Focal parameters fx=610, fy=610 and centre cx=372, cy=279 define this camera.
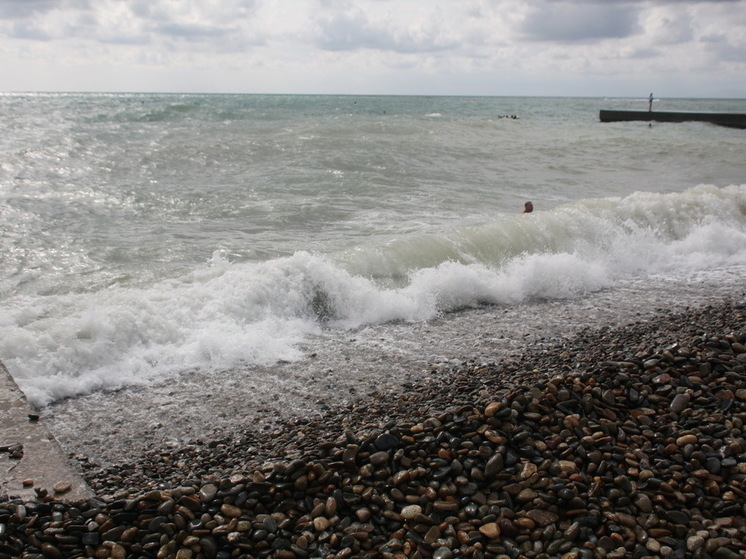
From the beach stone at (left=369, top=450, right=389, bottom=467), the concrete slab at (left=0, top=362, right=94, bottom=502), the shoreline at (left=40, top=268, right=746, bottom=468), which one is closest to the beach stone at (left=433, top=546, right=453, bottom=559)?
the beach stone at (left=369, top=450, right=389, bottom=467)

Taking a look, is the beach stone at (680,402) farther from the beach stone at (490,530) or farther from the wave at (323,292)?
the wave at (323,292)

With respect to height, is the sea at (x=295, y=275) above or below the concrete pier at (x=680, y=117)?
below

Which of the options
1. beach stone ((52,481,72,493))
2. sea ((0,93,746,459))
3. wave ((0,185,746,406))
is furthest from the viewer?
wave ((0,185,746,406))

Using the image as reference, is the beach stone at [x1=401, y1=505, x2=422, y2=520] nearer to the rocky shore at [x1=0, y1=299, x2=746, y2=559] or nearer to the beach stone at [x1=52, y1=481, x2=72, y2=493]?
the rocky shore at [x1=0, y1=299, x2=746, y2=559]

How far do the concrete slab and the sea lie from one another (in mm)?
404

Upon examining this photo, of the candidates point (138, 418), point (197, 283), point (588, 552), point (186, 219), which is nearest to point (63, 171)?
point (186, 219)

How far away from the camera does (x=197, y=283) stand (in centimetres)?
772

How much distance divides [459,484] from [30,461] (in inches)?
107

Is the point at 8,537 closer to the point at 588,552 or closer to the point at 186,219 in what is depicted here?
the point at 588,552

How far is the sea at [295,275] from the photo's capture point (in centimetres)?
559

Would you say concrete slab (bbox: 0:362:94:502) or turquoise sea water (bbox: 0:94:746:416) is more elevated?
turquoise sea water (bbox: 0:94:746:416)

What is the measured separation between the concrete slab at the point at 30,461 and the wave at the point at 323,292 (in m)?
0.87

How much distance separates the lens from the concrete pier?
43812 mm

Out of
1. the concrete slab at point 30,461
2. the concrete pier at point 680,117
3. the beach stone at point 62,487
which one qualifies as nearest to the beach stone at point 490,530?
the concrete slab at point 30,461
